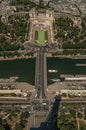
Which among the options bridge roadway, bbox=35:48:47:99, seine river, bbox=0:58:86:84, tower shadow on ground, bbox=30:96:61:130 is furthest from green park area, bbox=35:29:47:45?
tower shadow on ground, bbox=30:96:61:130

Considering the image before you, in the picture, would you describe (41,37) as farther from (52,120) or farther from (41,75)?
(52,120)

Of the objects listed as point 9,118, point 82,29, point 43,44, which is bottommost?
point 9,118

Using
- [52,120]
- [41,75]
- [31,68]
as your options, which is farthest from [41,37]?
[52,120]

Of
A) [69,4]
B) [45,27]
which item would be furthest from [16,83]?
[69,4]

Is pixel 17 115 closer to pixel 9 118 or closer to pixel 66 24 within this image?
pixel 9 118

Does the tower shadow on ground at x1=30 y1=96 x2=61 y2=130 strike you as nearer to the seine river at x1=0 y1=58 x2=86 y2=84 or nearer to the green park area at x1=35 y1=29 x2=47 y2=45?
the seine river at x1=0 y1=58 x2=86 y2=84

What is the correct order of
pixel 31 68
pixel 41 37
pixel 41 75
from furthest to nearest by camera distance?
pixel 41 37, pixel 31 68, pixel 41 75

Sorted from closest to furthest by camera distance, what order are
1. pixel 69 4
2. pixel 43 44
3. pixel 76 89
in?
pixel 76 89 → pixel 43 44 → pixel 69 4

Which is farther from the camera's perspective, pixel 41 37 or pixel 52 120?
pixel 41 37
